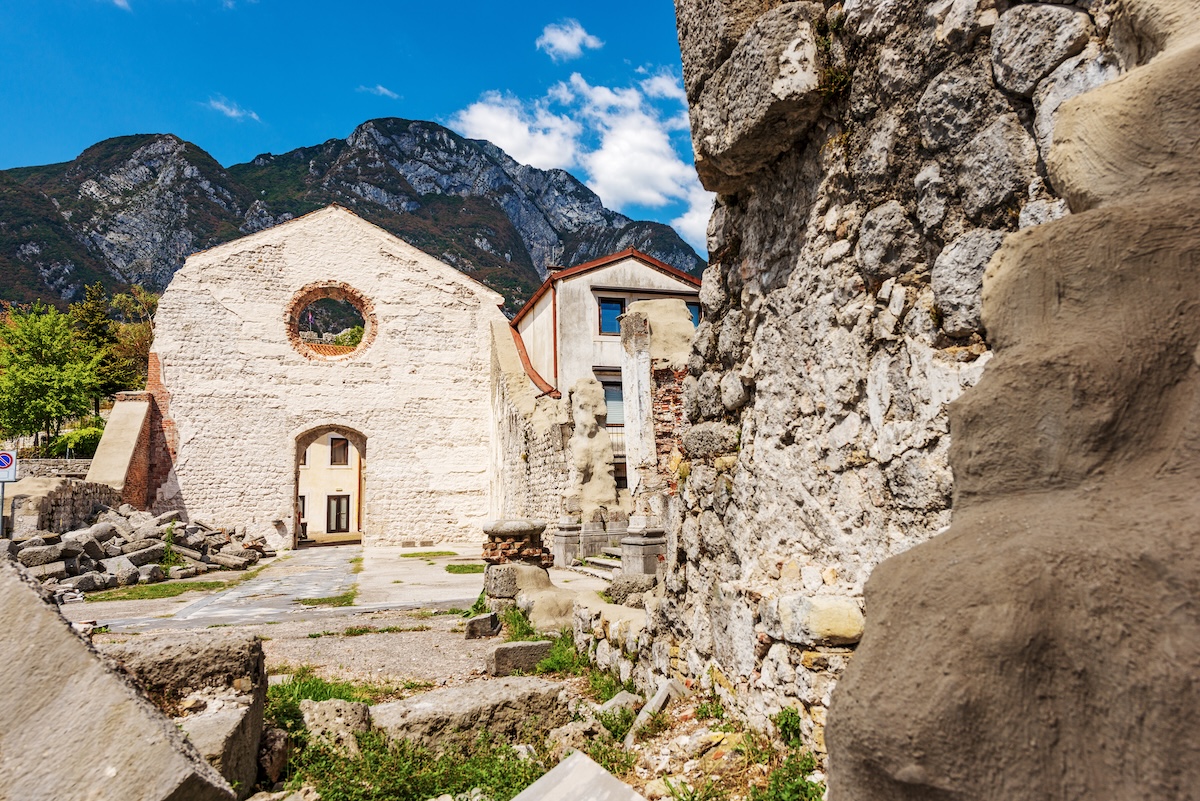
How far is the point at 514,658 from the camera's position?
5543 millimetres

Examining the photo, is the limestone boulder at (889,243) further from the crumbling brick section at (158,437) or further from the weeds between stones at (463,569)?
the crumbling brick section at (158,437)

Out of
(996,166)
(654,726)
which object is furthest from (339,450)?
(996,166)

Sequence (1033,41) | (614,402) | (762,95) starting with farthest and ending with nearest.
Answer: (614,402)
(762,95)
(1033,41)

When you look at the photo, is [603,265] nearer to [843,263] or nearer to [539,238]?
[843,263]

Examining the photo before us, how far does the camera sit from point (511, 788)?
3104 mm

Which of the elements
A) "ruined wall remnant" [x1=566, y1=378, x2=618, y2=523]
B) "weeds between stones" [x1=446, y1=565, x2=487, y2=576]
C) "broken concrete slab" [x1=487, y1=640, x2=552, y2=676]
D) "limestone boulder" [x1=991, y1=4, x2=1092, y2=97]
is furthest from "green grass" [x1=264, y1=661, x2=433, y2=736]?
"ruined wall remnant" [x1=566, y1=378, x2=618, y2=523]

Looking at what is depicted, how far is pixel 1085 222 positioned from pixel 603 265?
62.7ft

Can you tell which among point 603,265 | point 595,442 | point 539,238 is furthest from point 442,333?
point 539,238

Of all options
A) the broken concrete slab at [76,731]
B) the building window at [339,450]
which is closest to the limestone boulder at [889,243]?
the broken concrete slab at [76,731]

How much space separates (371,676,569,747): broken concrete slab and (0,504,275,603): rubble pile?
7.10 meters

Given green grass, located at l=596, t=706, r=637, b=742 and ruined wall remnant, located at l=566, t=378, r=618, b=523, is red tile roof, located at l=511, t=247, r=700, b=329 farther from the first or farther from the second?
green grass, located at l=596, t=706, r=637, b=742

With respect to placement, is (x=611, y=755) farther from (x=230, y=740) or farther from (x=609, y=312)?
(x=609, y=312)

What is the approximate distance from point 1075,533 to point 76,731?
2318 mm

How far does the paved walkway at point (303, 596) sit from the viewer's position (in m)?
8.02
